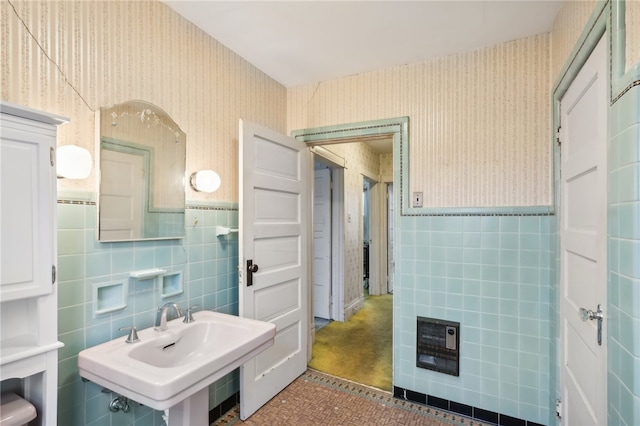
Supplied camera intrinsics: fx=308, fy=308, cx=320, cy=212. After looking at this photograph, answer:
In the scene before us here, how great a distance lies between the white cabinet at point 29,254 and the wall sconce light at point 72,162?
0.24 metres

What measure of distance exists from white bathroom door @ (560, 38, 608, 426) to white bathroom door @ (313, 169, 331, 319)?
2.54m

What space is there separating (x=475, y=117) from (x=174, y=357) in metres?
2.30

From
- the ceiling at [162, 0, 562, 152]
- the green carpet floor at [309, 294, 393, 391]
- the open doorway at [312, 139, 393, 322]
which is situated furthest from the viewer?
the open doorway at [312, 139, 393, 322]

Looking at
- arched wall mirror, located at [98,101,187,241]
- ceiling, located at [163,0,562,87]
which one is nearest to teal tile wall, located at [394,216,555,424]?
ceiling, located at [163,0,562,87]

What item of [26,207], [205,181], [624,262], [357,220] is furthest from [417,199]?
[357,220]

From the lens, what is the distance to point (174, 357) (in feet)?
5.09

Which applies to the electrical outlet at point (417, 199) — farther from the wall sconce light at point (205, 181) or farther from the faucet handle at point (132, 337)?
the faucet handle at point (132, 337)

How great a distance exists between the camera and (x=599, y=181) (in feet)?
3.71

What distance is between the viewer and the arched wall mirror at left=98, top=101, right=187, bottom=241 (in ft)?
4.73

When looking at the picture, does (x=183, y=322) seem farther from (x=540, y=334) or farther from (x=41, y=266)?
(x=540, y=334)

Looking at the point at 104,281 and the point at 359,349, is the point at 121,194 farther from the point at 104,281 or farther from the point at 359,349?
the point at 359,349

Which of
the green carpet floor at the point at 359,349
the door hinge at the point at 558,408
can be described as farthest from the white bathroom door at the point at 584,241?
the green carpet floor at the point at 359,349

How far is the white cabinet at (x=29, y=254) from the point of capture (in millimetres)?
938

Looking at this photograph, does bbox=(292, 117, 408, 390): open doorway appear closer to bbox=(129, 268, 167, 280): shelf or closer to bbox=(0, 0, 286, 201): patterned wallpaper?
bbox=(0, 0, 286, 201): patterned wallpaper
